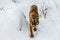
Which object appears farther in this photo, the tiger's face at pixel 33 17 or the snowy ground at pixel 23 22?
the snowy ground at pixel 23 22

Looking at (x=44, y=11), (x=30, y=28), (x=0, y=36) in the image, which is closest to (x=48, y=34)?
(x=30, y=28)

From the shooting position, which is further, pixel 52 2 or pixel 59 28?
pixel 52 2

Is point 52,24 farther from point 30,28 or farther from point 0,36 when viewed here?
point 0,36

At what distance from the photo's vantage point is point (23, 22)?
1.98m

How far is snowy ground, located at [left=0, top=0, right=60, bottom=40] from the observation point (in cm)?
189

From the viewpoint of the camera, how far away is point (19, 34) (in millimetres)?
1899

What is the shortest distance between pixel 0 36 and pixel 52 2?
78cm

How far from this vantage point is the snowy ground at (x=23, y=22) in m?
1.89

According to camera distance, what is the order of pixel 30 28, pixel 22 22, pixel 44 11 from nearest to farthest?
pixel 30 28
pixel 22 22
pixel 44 11

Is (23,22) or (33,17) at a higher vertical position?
(33,17)

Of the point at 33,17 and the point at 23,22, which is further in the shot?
the point at 23,22

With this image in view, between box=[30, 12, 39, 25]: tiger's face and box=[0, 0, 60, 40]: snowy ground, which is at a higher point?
box=[30, 12, 39, 25]: tiger's face

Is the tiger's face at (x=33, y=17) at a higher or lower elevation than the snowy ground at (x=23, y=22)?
higher

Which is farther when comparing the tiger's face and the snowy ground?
the snowy ground
